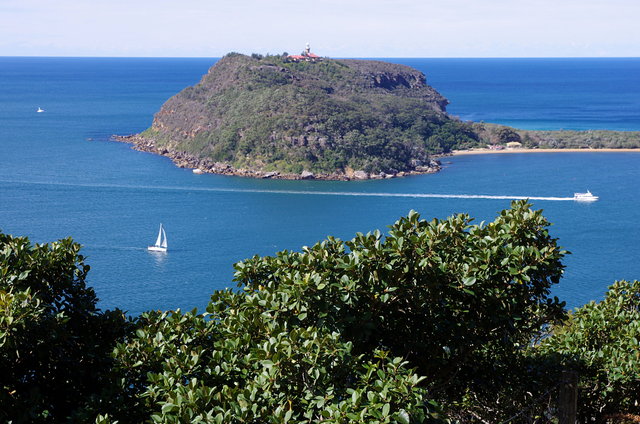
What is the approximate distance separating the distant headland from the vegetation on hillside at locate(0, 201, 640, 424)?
60183 millimetres

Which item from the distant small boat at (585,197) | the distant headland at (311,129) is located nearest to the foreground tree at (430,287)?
the distant small boat at (585,197)

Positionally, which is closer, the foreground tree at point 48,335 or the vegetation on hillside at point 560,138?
the foreground tree at point 48,335

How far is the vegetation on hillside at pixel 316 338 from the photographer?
18.5 ft

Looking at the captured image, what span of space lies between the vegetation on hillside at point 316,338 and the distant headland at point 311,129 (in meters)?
60.2

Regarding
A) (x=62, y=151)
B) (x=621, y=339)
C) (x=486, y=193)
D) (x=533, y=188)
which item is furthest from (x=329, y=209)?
(x=621, y=339)

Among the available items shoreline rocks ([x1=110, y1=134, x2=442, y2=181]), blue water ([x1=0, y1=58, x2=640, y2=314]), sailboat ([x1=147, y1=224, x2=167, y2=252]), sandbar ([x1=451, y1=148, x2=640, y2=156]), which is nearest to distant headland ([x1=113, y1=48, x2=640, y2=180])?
shoreline rocks ([x1=110, y1=134, x2=442, y2=181])

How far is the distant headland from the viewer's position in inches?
2788

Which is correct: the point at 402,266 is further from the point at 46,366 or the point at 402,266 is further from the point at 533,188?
the point at 533,188

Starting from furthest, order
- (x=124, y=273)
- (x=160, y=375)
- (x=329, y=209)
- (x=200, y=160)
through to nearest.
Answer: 1. (x=200, y=160)
2. (x=329, y=209)
3. (x=124, y=273)
4. (x=160, y=375)

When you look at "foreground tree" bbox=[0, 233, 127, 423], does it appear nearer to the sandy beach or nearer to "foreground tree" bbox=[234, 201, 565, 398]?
"foreground tree" bbox=[234, 201, 565, 398]

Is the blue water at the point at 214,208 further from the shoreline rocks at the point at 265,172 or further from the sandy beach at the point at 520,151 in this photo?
the sandy beach at the point at 520,151

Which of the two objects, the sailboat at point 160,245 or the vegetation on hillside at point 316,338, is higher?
the vegetation on hillside at point 316,338

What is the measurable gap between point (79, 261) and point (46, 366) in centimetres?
143

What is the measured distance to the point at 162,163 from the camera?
74688mm
